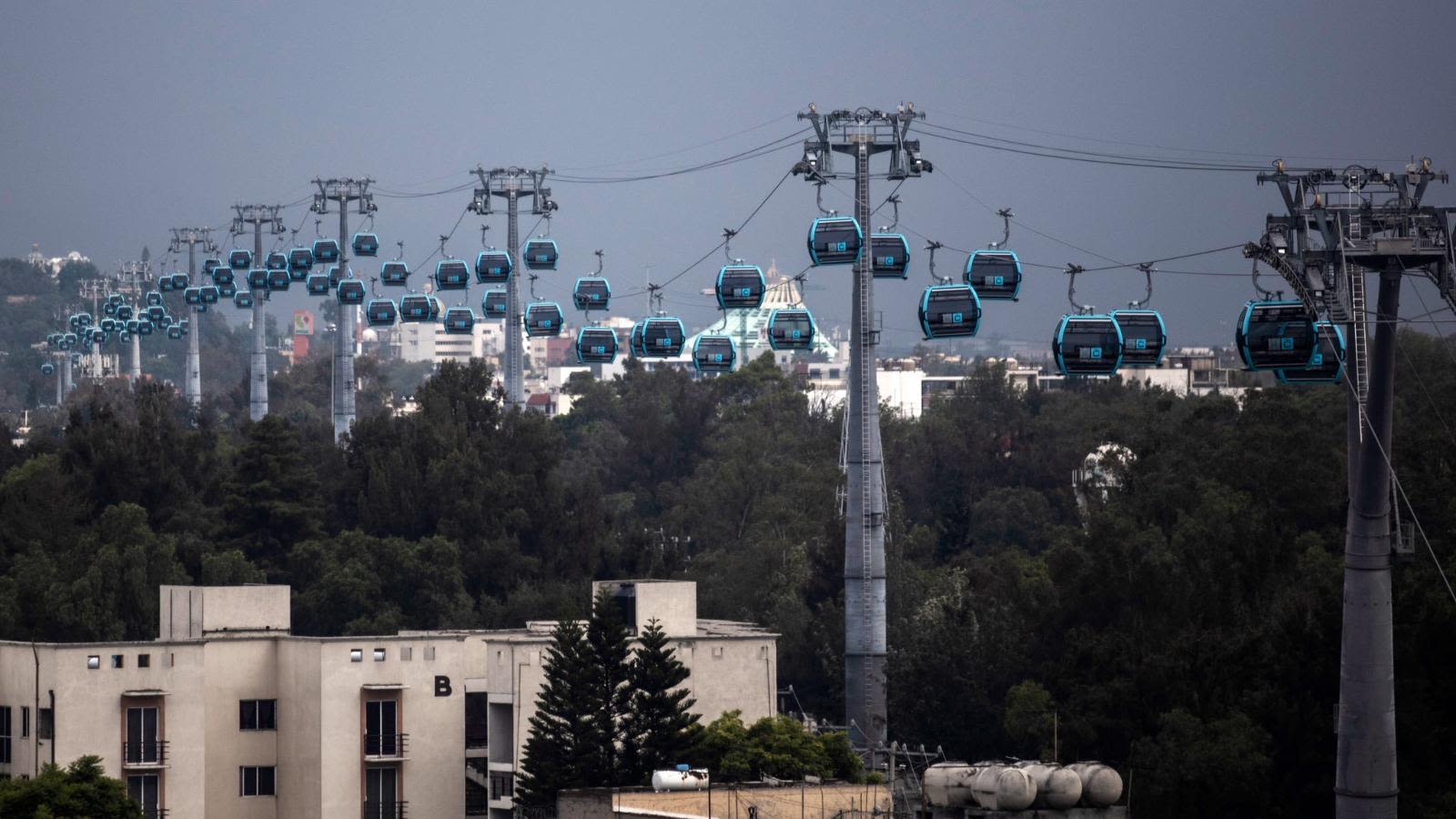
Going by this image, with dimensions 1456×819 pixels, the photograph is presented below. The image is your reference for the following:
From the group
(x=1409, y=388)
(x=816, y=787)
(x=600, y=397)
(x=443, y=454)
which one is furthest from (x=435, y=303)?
(x=600, y=397)

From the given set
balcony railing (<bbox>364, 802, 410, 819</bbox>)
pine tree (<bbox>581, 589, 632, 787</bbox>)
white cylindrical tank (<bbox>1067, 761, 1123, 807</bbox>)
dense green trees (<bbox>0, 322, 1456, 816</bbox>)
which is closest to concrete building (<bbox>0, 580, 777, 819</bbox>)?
balcony railing (<bbox>364, 802, 410, 819</bbox>)

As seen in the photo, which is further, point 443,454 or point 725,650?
point 443,454

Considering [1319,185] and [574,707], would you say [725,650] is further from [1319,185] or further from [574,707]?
[1319,185]

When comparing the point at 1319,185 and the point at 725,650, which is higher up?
the point at 1319,185

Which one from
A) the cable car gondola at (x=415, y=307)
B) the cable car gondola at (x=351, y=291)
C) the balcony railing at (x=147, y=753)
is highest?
the cable car gondola at (x=351, y=291)

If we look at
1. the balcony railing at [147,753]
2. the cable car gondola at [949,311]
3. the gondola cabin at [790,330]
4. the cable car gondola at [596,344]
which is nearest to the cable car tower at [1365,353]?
the cable car gondola at [949,311]

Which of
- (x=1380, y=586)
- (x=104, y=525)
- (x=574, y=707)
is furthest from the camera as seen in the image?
(x=104, y=525)

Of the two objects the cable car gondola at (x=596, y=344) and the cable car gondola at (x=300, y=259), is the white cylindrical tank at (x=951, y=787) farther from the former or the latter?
the cable car gondola at (x=300, y=259)
